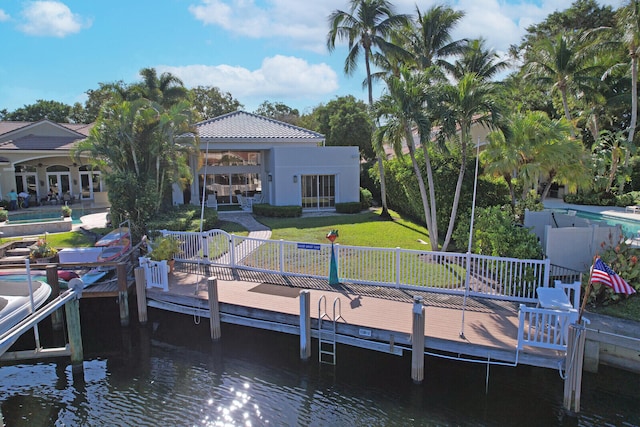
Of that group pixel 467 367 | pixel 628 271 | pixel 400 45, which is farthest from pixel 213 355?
pixel 400 45

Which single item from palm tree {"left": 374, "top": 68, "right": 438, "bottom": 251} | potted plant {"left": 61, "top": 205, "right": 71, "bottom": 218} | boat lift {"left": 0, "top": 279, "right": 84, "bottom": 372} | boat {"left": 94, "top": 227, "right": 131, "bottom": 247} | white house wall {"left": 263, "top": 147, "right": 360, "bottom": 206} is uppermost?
palm tree {"left": 374, "top": 68, "right": 438, "bottom": 251}

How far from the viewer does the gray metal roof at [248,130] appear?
2579cm

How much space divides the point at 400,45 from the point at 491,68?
5.15m

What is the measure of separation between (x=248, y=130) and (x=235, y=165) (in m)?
2.44

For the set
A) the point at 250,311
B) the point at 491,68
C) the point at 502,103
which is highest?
the point at 491,68

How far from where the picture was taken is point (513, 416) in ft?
25.0

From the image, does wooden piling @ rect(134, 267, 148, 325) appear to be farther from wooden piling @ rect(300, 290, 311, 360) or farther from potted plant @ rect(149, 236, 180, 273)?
wooden piling @ rect(300, 290, 311, 360)

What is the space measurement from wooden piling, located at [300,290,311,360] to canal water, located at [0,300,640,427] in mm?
283

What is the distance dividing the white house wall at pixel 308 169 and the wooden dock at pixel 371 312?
495 inches

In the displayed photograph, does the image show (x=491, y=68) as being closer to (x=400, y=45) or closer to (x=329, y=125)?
(x=400, y=45)

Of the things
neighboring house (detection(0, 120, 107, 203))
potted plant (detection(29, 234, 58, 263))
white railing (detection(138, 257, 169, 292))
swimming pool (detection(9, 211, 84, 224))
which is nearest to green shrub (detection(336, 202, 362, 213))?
swimming pool (detection(9, 211, 84, 224))

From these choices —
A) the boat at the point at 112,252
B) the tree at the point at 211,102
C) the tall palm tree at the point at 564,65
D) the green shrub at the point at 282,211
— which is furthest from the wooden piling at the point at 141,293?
the tree at the point at 211,102

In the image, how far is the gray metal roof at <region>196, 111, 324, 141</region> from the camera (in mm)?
25794

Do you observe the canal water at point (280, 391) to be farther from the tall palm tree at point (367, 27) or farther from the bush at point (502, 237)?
the tall palm tree at point (367, 27)
